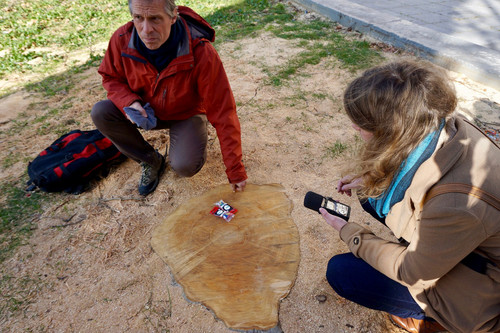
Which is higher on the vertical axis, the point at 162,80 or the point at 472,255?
the point at 162,80

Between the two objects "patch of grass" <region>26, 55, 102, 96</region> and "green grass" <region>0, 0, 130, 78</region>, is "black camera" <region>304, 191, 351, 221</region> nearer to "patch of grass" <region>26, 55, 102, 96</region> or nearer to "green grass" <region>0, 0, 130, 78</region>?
"patch of grass" <region>26, 55, 102, 96</region>

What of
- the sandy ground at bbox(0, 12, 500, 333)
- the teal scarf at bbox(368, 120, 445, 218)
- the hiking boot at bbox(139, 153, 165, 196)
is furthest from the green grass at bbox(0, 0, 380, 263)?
the teal scarf at bbox(368, 120, 445, 218)

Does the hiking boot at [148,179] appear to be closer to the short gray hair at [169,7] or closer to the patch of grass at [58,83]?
the short gray hair at [169,7]

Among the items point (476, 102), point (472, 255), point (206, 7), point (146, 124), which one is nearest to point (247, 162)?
point (146, 124)

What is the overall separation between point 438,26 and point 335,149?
3363 millimetres

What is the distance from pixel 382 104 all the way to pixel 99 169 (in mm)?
2473

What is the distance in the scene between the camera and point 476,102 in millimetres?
3225

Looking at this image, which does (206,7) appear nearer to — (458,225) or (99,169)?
(99,169)

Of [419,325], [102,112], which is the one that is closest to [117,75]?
[102,112]

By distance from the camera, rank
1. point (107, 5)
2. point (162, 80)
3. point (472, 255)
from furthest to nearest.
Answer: point (107, 5), point (162, 80), point (472, 255)

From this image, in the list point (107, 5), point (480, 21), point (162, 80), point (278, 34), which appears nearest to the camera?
point (162, 80)

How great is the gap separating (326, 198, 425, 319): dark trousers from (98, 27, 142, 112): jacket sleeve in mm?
1763

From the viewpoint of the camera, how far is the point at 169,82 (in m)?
2.18

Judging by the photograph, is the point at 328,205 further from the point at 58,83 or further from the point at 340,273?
the point at 58,83
